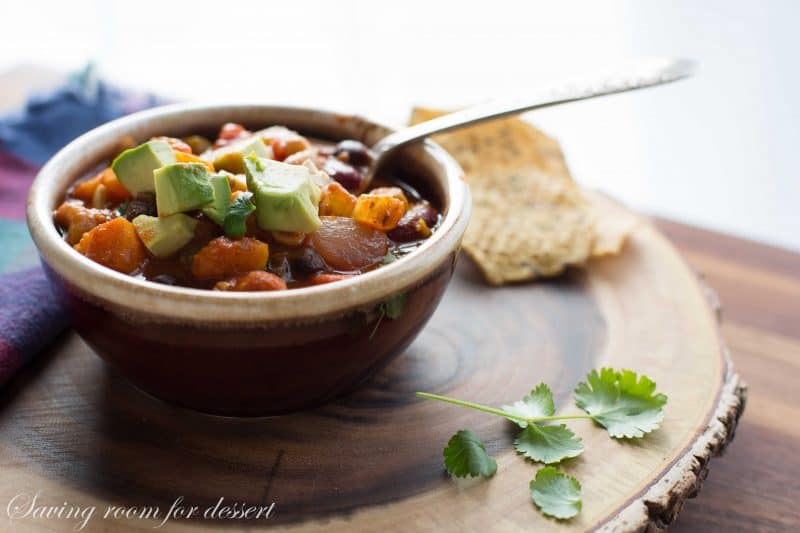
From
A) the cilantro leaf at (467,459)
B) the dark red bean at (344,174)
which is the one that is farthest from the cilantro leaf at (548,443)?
the dark red bean at (344,174)

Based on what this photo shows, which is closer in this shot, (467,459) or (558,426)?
(467,459)

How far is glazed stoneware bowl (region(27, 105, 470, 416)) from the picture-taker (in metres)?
1.76

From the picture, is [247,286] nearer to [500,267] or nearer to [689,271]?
[500,267]

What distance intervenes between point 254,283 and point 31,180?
5.57 feet

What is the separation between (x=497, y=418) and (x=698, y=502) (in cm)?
56

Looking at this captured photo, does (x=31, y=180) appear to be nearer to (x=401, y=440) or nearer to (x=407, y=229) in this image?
(x=407, y=229)

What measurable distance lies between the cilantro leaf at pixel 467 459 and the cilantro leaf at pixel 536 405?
182mm

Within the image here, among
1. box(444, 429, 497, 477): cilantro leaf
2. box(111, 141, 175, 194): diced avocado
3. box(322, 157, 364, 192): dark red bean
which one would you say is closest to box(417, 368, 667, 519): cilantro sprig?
box(444, 429, 497, 477): cilantro leaf

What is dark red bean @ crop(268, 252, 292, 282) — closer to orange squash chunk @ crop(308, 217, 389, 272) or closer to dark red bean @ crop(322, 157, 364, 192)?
orange squash chunk @ crop(308, 217, 389, 272)

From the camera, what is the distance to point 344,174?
92.2 inches

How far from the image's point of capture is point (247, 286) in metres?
1.84

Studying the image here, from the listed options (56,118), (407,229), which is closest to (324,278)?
(407,229)

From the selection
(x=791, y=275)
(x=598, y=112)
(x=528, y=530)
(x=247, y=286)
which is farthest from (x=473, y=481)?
(x=598, y=112)

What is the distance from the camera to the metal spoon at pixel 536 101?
2.49m
